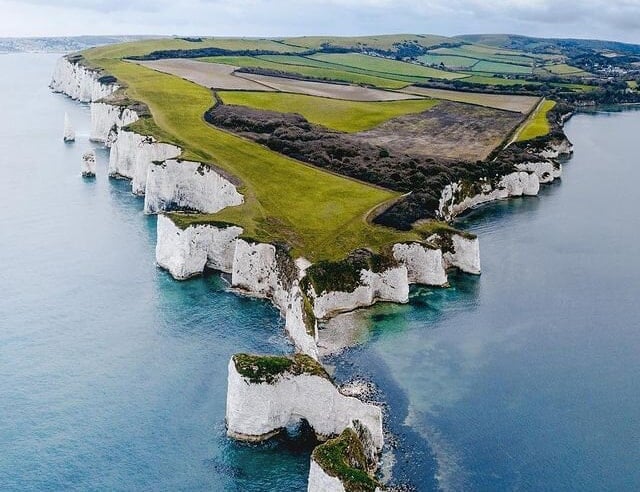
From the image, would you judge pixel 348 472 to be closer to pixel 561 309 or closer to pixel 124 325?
pixel 124 325

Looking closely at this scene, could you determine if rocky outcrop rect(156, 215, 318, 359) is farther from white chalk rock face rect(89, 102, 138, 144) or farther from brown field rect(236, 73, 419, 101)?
brown field rect(236, 73, 419, 101)

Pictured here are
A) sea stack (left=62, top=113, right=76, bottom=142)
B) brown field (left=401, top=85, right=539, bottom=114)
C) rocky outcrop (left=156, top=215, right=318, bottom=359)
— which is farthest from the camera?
brown field (left=401, top=85, right=539, bottom=114)

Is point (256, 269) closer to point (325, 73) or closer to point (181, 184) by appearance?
point (181, 184)

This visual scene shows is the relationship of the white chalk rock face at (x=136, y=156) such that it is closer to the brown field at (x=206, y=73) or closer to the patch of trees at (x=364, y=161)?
the patch of trees at (x=364, y=161)

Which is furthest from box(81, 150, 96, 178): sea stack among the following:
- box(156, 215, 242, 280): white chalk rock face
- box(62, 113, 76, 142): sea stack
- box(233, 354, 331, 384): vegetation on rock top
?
box(233, 354, 331, 384): vegetation on rock top

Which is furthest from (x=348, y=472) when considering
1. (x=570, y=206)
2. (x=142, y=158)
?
(x=570, y=206)

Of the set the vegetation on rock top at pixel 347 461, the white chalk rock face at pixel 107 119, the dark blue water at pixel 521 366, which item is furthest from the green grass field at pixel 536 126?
the vegetation on rock top at pixel 347 461
